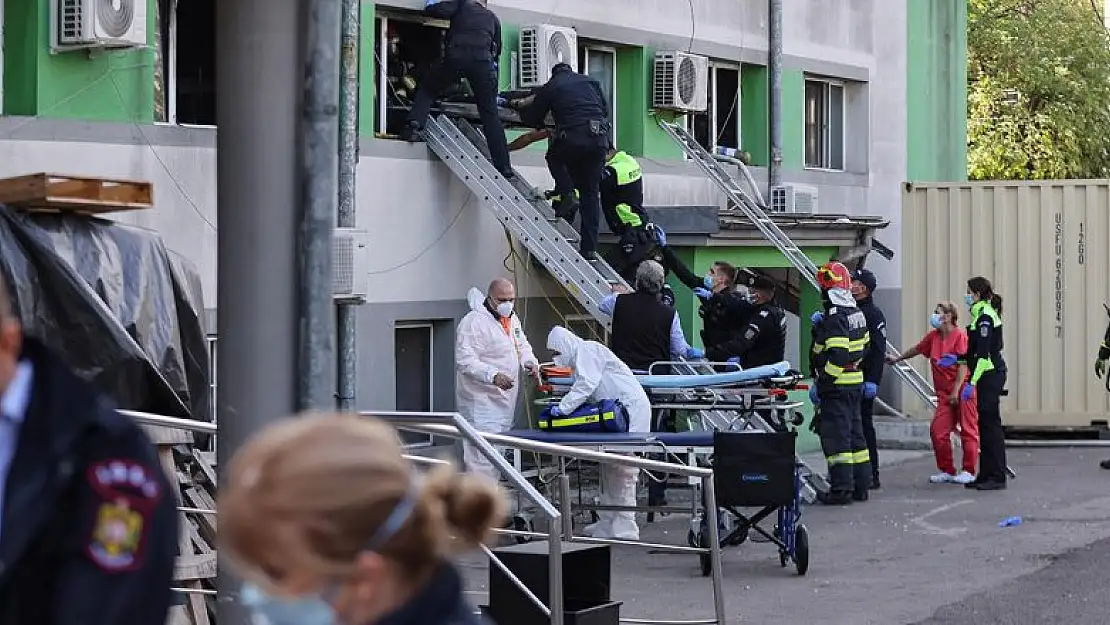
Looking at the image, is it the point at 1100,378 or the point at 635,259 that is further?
the point at 1100,378

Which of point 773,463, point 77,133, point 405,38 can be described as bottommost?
point 773,463

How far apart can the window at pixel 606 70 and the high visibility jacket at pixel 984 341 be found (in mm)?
4482

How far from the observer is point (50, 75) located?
13.0 m

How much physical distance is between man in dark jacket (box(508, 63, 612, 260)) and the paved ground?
294 cm

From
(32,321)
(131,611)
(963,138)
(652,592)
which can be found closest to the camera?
(131,611)

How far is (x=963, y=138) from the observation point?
27234mm

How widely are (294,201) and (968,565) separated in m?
8.51

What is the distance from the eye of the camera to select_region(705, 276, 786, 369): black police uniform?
16.2 meters

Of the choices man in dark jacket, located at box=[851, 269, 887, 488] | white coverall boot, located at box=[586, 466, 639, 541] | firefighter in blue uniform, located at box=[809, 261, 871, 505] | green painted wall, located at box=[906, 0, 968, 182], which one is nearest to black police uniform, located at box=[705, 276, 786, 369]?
firefighter in blue uniform, located at box=[809, 261, 871, 505]

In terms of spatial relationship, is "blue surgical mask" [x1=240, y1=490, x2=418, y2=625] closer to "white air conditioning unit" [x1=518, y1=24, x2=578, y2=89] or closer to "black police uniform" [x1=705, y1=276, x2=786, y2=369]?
"black police uniform" [x1=705, y1=276, x2=786, y2=369]

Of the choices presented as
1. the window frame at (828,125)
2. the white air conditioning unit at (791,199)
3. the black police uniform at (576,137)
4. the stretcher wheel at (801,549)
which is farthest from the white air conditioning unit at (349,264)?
the window frame at (828,125)

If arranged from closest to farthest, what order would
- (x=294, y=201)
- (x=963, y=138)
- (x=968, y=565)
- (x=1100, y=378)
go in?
(x=294, y=201)
(x=968, y=565)
(x=1100, y=378)
(x=963, y=138)

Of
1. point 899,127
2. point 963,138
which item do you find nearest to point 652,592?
point 899,127

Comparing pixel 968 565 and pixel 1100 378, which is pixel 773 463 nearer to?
pixel 968 565
